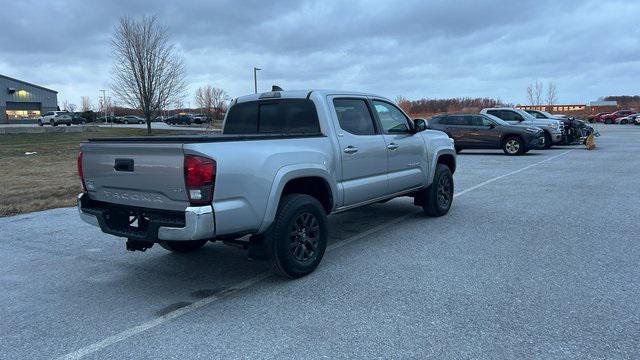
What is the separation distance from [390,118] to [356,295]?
9.94 feet

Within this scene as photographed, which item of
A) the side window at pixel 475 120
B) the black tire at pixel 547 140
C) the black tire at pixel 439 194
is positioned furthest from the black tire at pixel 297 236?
the black tire at pixel 547 140

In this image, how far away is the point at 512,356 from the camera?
3.23 m

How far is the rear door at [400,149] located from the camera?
251 inches

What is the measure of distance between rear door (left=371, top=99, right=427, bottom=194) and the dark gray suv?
13256mm

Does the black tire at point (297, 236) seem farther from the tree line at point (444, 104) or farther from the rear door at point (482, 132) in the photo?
the tree line at point (444, 104)

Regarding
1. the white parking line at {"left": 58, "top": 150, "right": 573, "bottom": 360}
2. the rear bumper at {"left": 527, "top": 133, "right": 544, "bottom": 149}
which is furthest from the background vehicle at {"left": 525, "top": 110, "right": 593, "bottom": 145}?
the white parking line at {"left": 58, "top": 150, "right": 573, "bottom": 360}

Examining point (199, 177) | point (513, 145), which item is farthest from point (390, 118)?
point (513, 145)

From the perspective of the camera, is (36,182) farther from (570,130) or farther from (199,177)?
(570,130)

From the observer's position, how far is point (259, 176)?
14.2 feet

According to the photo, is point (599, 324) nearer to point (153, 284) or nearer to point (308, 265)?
point (308, 265)

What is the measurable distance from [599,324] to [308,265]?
2.49 meters

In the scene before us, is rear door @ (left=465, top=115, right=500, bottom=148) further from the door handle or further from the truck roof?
the door handle

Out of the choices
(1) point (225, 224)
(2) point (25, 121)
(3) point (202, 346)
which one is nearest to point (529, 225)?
(1) point (225, 224)

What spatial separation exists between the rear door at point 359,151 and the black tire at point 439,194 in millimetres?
1363
